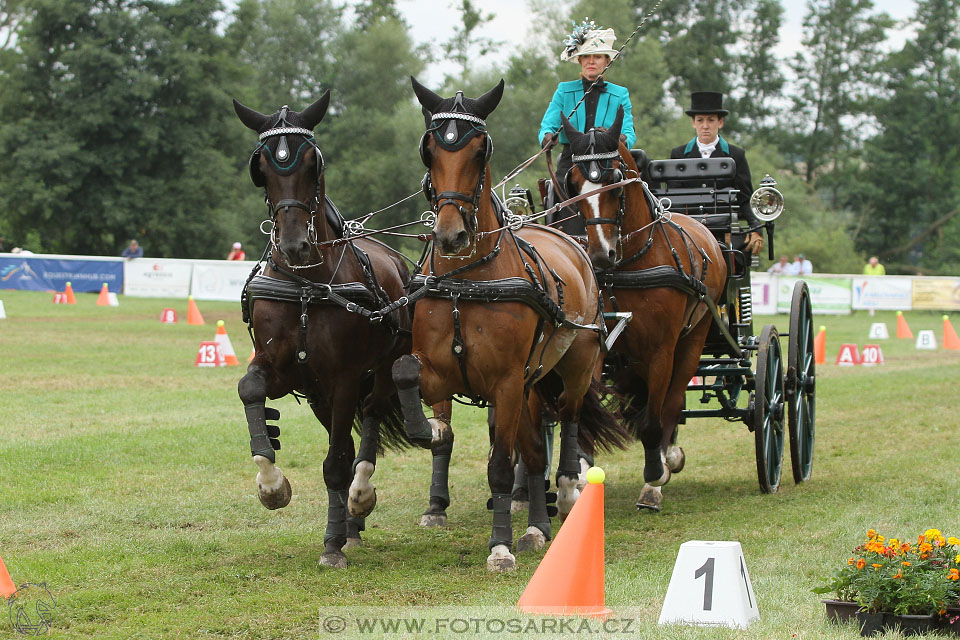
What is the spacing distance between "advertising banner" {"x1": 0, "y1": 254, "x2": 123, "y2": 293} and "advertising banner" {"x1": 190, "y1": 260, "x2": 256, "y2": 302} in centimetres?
250

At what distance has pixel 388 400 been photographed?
7.05 meters

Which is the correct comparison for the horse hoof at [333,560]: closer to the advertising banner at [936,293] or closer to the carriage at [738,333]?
the carriage at [738,333]

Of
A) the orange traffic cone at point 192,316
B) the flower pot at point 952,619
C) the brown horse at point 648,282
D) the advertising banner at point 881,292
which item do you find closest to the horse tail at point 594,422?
the brown horse at point 648,282

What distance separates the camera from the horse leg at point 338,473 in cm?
621

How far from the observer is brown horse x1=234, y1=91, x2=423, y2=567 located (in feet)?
19.5

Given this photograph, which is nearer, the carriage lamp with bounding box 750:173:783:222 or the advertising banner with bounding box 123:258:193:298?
the carriage lamp with bounding box 750:173:783:222

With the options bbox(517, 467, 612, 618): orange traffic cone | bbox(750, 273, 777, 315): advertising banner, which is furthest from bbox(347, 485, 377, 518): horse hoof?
bbox(750, 273, 777, 315): advertising banner

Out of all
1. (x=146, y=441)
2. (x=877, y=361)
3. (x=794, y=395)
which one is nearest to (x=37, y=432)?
(x=146, y=441)

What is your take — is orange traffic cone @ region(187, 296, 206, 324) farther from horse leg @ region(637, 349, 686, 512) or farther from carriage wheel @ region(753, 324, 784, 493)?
horse leg @ region(637, 349, 686, 512)

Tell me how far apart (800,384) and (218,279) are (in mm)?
20737

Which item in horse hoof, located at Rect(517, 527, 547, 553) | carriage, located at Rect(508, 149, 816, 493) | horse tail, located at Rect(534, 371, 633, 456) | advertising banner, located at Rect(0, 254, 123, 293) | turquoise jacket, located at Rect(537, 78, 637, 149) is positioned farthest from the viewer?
advertising banner, located at Rect(0, 254, 123, 293)

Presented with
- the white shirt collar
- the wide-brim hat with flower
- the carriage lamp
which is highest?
the wide-brim hat with flower

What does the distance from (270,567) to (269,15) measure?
5833 cm

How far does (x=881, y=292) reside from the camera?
3128 cm
